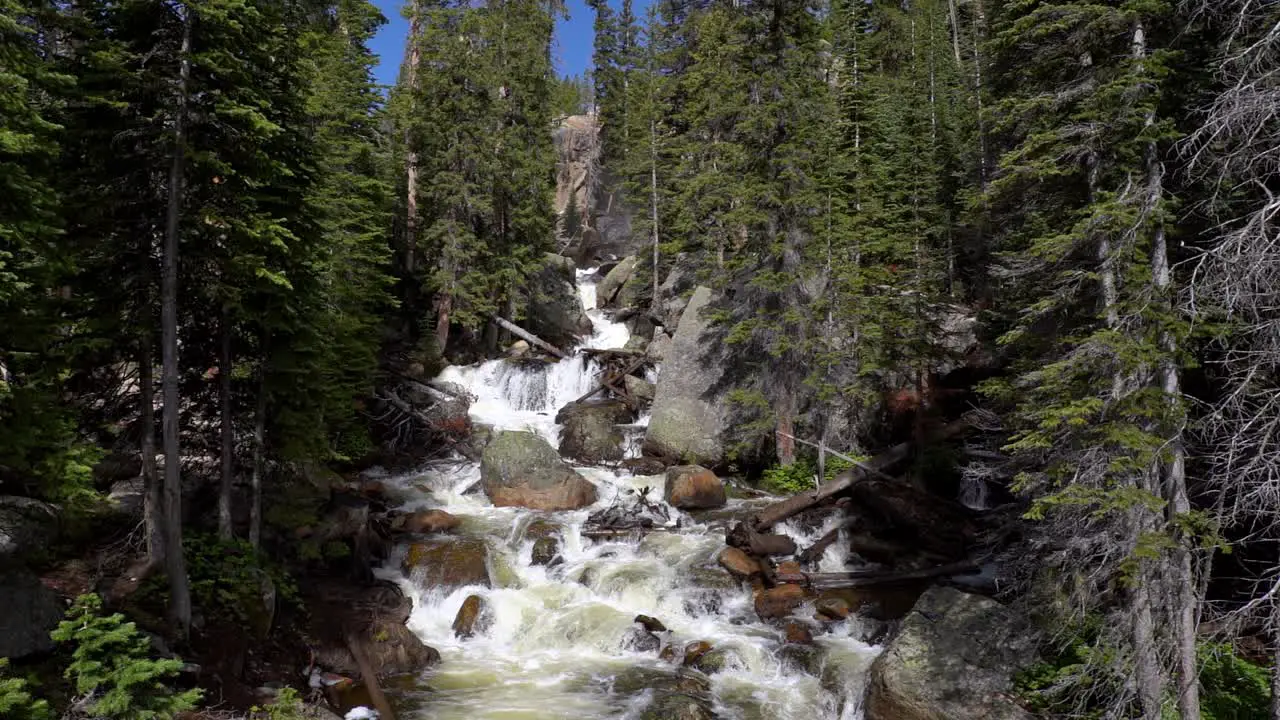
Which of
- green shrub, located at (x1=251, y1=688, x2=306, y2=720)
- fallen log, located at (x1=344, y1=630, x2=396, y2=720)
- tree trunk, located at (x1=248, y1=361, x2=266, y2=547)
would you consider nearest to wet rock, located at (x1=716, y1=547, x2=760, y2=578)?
fallen log, located at (x1=344, y1=630, x2=396, y2=720)

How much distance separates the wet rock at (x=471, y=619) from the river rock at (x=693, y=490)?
6.95 metres

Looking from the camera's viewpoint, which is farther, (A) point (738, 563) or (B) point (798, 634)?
(A) point (738, 563)

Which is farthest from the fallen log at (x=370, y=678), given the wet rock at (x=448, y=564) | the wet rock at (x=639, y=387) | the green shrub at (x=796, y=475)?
the wet rock at (x=639, y=387)

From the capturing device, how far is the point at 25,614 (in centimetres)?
792

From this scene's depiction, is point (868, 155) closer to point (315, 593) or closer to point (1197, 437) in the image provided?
point (1197, 437)

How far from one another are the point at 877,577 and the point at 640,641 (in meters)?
5.80

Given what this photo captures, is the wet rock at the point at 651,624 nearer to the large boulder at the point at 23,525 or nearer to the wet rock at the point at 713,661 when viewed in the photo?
the wet rock at the point at 713,661

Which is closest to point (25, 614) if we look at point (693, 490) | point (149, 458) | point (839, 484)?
point (149, 458)

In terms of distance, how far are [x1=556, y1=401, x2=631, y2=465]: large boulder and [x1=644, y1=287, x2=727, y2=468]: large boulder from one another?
133 centimetres

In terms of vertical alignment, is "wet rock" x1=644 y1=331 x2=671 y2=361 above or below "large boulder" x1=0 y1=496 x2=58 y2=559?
above

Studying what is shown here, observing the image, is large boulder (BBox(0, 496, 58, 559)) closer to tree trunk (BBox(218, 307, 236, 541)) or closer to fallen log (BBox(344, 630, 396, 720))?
tree trunk (BBox(218, 307, 236, 541))

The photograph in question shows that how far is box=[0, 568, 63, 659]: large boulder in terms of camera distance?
7656 mm

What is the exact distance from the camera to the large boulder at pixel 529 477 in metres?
19.8

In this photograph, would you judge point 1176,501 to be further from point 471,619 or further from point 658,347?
point 658,347
